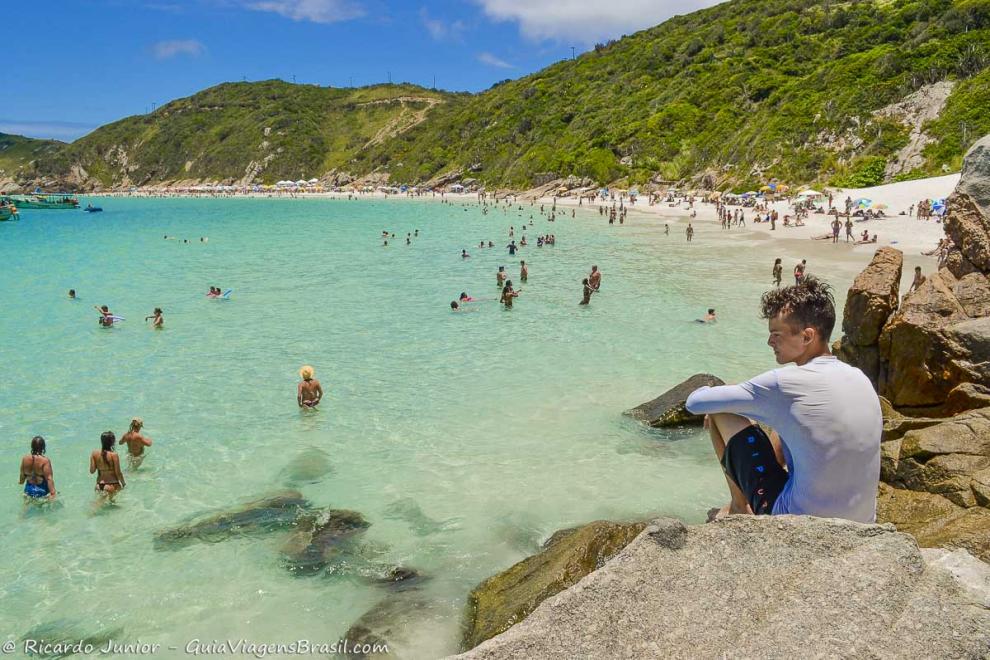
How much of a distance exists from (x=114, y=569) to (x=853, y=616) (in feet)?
26.4

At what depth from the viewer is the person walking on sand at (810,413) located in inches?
124

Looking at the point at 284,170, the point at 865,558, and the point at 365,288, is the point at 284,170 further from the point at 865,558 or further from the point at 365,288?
the point at 865,558

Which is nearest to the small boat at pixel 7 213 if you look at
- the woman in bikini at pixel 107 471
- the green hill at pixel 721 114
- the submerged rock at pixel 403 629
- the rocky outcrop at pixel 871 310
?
the green hill at pixel 721 114

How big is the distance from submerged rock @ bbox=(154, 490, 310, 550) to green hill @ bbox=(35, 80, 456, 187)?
494ft

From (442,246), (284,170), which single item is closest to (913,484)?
(442,246)

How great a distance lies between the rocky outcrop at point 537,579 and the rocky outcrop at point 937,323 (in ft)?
15.0

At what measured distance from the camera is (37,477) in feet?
30.0

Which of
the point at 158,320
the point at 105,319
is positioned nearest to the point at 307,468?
the point at 158,320

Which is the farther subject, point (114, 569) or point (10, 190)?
point (10, 190)

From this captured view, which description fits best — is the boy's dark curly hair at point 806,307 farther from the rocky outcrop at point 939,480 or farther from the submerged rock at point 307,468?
the submerged rock at point 307,468

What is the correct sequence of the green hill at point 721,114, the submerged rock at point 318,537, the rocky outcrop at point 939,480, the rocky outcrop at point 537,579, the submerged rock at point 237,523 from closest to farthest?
1. the rocky outcrop at point 939,480
2. the rocky outcrop at point 537,579
3. the submerged rock at point 318,537
4. the submerged rock at point 237,523
5. the green hill at point 721,114

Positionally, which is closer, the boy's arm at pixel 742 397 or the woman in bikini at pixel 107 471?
the boy's arm at pixel 742 397

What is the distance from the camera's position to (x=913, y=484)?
18.8 ft

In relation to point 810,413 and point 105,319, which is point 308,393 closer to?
point 810,413
